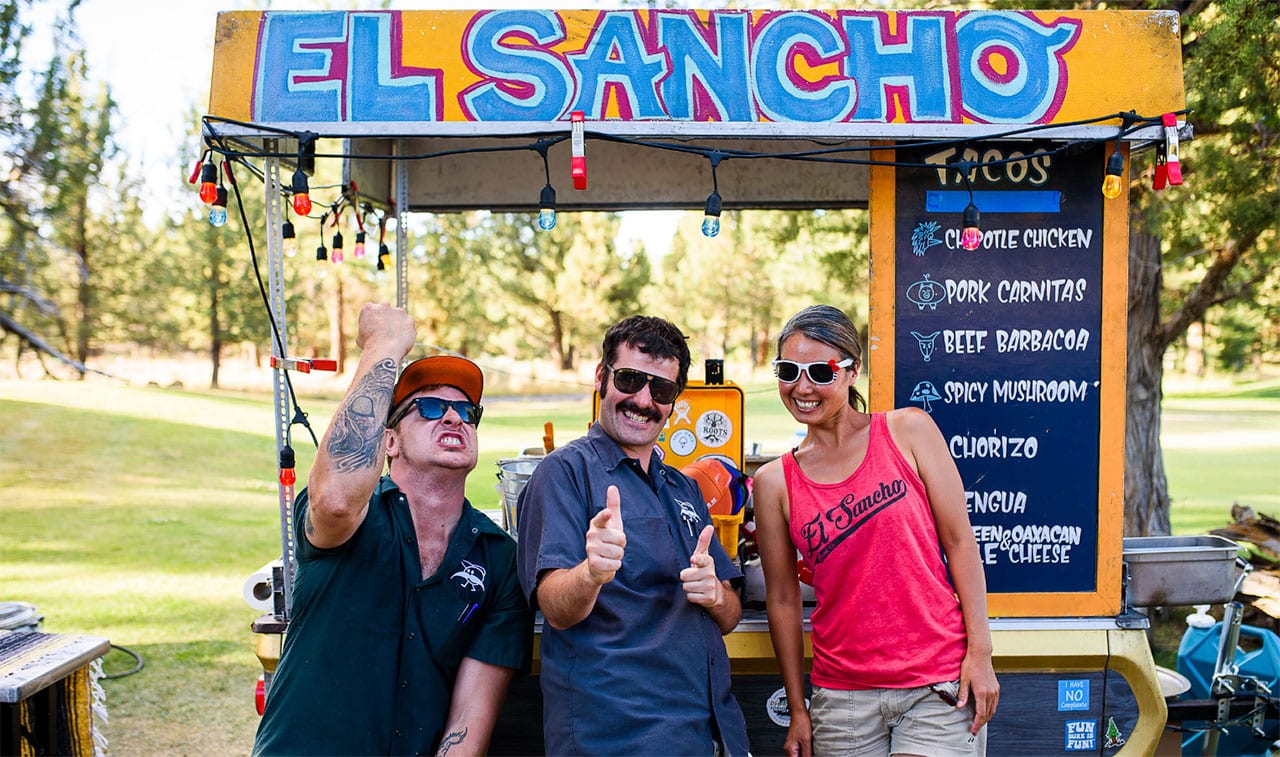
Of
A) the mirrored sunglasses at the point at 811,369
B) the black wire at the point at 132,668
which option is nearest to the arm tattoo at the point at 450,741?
the mirrored sunglasses at the point at 811,369

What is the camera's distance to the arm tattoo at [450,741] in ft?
8.67

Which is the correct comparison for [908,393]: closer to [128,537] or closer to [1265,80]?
[1265,80]

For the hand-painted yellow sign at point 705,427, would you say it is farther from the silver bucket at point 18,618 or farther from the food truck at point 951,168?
the silver bucket at point 18,618

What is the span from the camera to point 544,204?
10.2 ft

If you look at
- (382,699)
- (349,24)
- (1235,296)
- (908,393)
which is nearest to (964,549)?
(908,393)

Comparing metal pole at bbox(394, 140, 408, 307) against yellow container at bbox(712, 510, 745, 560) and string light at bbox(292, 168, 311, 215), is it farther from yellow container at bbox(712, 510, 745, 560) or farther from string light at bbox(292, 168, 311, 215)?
yellow container at bbox(712, 510, 745, 560)

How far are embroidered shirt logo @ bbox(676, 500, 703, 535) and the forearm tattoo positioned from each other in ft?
2.93

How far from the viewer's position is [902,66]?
319cm

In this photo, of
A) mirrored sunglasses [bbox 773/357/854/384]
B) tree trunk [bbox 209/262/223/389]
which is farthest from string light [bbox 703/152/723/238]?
tree trunk [bbox 209/262/223/389]

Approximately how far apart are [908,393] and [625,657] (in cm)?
152

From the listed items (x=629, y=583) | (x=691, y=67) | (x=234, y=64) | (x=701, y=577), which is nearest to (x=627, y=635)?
(x=629, y=583)

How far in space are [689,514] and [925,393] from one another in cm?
115

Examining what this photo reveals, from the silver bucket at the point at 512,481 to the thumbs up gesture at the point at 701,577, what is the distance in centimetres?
121

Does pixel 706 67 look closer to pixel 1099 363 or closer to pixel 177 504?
pixel 1099 363
